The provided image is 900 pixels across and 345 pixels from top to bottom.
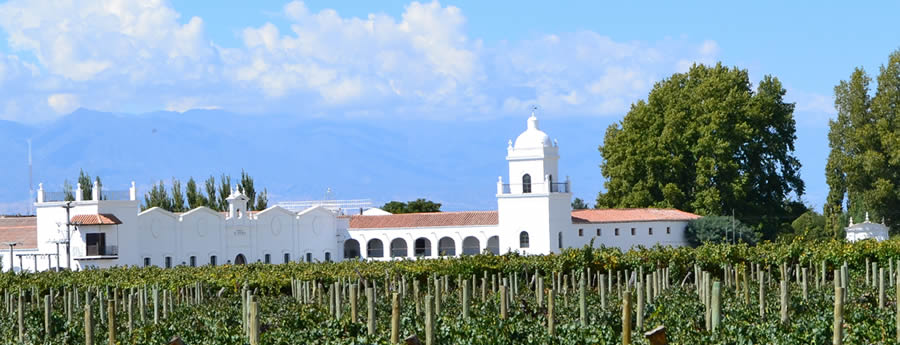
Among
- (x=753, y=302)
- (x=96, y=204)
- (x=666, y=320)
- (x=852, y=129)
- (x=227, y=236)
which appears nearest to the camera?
(x=666, y=320)

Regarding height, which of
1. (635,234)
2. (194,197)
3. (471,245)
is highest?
(194,197)

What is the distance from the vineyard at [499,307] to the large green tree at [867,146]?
22.4 meters

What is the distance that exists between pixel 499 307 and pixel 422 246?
42.2 m

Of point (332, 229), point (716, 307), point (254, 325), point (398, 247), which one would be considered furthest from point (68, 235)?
point (716, 307)

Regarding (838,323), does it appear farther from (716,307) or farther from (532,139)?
(532,139)

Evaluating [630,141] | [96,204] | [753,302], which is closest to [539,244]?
[630,141]

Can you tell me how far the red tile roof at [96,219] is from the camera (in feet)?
169

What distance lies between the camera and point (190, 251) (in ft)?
179

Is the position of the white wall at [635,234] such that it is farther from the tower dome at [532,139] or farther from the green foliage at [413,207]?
the green foliage at [413,207]

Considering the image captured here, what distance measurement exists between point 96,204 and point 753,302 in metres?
36.3

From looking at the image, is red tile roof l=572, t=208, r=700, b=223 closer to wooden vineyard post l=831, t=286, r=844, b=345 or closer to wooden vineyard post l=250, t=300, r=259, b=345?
wooden vineyard post l=250, t=300, r=259, b=345

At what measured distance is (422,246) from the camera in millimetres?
64250

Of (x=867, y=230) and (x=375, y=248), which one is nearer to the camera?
(x=867, y=230)

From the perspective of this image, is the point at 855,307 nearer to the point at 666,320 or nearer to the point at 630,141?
the point at 666,320
